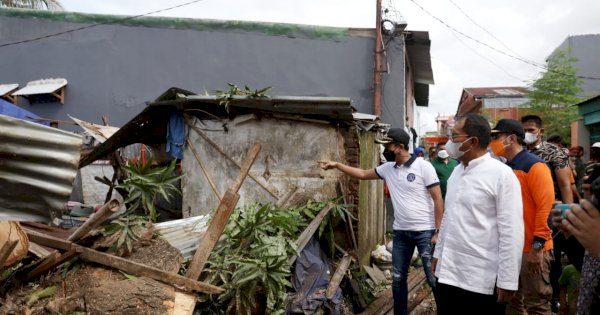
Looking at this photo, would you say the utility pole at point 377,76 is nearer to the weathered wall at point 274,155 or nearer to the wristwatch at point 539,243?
the weathered wall at point 274,155

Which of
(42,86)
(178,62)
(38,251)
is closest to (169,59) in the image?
(178,62)

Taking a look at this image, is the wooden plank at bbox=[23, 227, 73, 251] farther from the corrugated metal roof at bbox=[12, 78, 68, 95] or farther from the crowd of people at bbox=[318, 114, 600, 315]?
the corrugated metal roof at bbox=[12, 78, 68, 95]

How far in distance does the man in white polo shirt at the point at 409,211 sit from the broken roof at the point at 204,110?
48.2 inches

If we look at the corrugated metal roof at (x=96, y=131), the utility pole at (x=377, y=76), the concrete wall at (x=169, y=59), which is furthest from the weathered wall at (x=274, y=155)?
the concrete wall at (x=169, y=59)

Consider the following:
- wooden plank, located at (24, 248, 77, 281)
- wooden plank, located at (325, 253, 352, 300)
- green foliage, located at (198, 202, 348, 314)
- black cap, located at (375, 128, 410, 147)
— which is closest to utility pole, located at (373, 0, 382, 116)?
wooden plank, located at (325, 253, 352, 300)

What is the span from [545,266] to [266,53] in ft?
37.0

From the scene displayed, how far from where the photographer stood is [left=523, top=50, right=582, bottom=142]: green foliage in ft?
68.4

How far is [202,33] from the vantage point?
45.4 feet

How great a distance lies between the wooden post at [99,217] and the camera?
13.7 ft

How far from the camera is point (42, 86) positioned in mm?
13977

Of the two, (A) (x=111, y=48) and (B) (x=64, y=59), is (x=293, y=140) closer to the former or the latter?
(A) (x=111, y=48)

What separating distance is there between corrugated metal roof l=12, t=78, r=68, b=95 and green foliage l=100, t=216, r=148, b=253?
423 inches

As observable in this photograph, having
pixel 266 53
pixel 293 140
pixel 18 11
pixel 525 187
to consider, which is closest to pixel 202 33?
pixel 266 53

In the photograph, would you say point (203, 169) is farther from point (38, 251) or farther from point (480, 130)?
point (480, 130)
